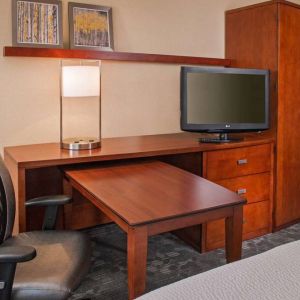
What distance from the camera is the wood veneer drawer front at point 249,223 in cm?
244

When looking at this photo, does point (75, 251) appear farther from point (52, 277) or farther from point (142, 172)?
point (142, 172)

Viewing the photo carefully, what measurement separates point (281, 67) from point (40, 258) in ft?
6.88

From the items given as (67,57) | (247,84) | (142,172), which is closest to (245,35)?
(247,84)

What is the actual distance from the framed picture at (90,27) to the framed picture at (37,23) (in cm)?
10

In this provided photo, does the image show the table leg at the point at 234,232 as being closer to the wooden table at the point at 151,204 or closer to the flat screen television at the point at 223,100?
the wooden table at the point at 151,204

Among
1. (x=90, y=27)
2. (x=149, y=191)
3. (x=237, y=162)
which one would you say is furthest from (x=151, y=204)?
(x=90, y=27)

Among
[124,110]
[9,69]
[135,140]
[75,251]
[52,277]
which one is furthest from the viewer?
[124,110]

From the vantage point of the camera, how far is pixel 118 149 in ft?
7.22

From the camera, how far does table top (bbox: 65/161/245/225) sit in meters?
1.35

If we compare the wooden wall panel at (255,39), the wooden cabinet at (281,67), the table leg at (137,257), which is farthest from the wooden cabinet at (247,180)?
the table leg at (137,257)

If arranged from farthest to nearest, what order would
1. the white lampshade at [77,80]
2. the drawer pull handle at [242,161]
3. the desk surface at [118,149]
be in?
1. the drawer pull handle at [242,161]
2. the white lampshade at [77,80]
3. the desk surface at [118,149]

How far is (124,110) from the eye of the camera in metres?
2.73

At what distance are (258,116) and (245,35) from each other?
0.70 m

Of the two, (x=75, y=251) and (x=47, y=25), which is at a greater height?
(x=47, y=25)
